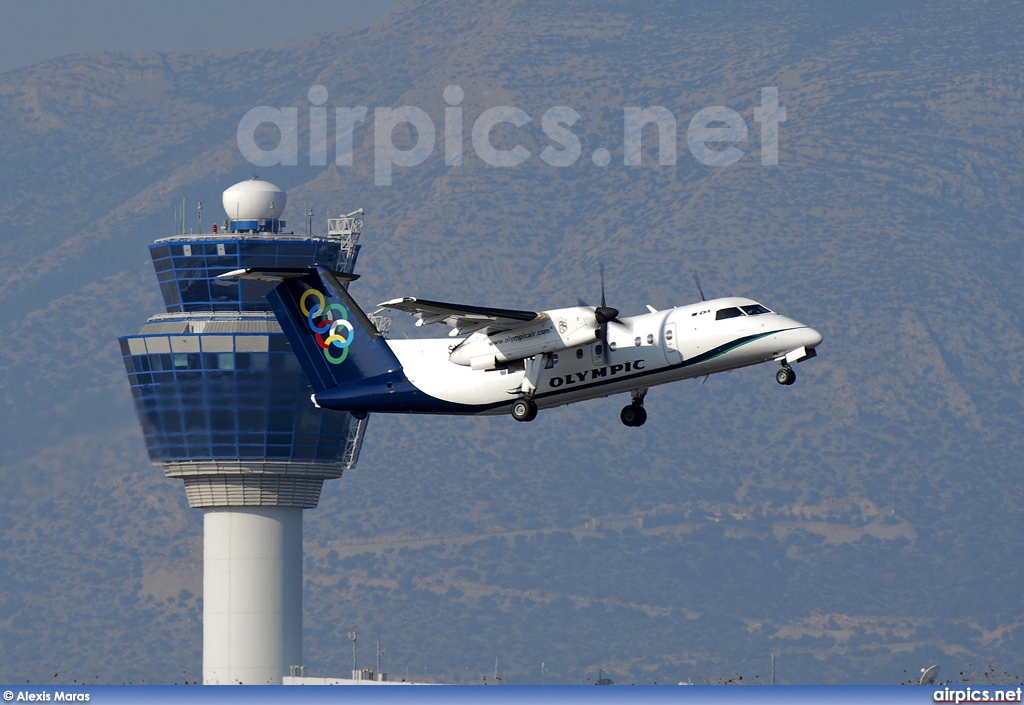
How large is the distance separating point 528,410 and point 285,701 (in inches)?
566

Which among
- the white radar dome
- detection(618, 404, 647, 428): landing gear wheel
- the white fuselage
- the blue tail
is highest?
the white radar dome

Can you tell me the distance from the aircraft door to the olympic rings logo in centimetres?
1579

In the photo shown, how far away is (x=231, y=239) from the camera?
379 feet

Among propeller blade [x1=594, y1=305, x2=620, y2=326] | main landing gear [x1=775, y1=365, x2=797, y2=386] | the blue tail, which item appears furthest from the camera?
the blue tail

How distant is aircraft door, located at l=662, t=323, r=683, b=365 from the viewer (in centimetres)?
6412

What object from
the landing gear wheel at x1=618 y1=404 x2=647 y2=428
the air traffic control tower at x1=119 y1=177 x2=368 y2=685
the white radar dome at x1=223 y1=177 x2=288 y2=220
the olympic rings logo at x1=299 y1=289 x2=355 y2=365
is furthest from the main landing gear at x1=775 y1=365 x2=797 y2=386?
the white radar dome at x1=223 y1=177 x2=288 y2=220

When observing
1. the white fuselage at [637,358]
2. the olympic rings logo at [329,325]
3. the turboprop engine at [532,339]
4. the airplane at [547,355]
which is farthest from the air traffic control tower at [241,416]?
the turboprop engine at [532,339]

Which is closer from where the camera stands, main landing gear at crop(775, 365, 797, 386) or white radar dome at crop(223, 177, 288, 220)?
main landing gear at crop(775, 365, 797, 386)

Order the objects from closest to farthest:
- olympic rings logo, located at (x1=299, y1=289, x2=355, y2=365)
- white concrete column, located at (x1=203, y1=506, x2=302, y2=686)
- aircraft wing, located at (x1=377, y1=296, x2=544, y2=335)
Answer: aircraft wing, located at (x1=377, y1=296, x2=544, y2=335), olympic rings logo, located at (x1=299, y1=289, x2=355, y2=365), white concrete column, located at (x1=203, y1=506, x2=302, y2=686)

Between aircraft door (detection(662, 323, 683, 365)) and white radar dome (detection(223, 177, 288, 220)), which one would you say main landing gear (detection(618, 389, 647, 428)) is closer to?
aircraft door (detection(662, 323, 683, 365))

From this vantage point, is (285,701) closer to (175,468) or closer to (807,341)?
(807,341)

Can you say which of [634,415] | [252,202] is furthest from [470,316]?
[252,202]

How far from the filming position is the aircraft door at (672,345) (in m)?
64.1

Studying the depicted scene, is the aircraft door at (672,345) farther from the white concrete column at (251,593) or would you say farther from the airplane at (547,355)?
the white concrete column at (251,593)
